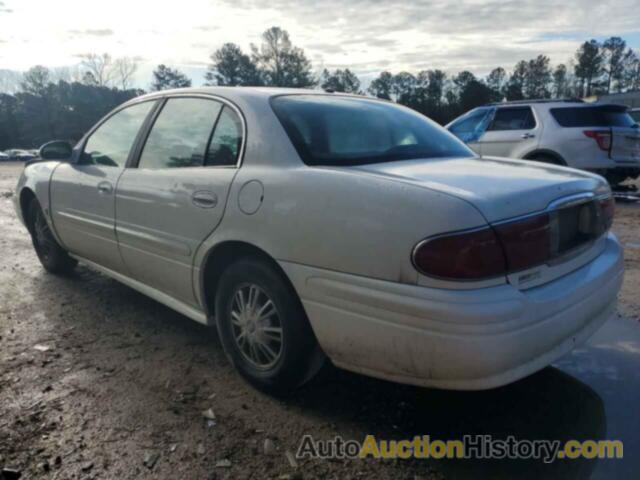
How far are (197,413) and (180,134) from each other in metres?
1.67

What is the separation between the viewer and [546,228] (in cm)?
207

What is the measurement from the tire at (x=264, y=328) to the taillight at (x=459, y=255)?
0.73 metres

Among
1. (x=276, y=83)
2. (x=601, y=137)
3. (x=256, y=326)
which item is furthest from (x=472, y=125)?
(x=276, y=83)

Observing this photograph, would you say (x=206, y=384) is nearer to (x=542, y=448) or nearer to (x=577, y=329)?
(x=542, y=448)

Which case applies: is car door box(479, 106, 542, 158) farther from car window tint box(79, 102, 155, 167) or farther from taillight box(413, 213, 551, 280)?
taillight box(413, 213, 551, 280)

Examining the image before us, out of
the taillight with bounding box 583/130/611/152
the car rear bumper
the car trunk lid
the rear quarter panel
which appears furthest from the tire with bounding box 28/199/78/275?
the taillight with bounding box 583/130/611/152

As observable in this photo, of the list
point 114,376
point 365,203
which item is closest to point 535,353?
point 365,203

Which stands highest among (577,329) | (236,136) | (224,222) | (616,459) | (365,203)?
(236,136)

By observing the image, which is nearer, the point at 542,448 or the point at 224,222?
the point at 542,448

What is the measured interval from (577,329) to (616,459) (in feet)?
1.81

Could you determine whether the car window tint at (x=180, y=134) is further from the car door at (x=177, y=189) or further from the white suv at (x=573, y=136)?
the white suv at (x=573, y=136)

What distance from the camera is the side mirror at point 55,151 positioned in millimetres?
4203

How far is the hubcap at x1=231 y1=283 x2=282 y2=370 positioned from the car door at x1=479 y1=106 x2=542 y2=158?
7335mm

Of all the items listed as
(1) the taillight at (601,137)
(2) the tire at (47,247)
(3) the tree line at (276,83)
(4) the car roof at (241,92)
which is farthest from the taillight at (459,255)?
(3) the tree line at (276,83)
